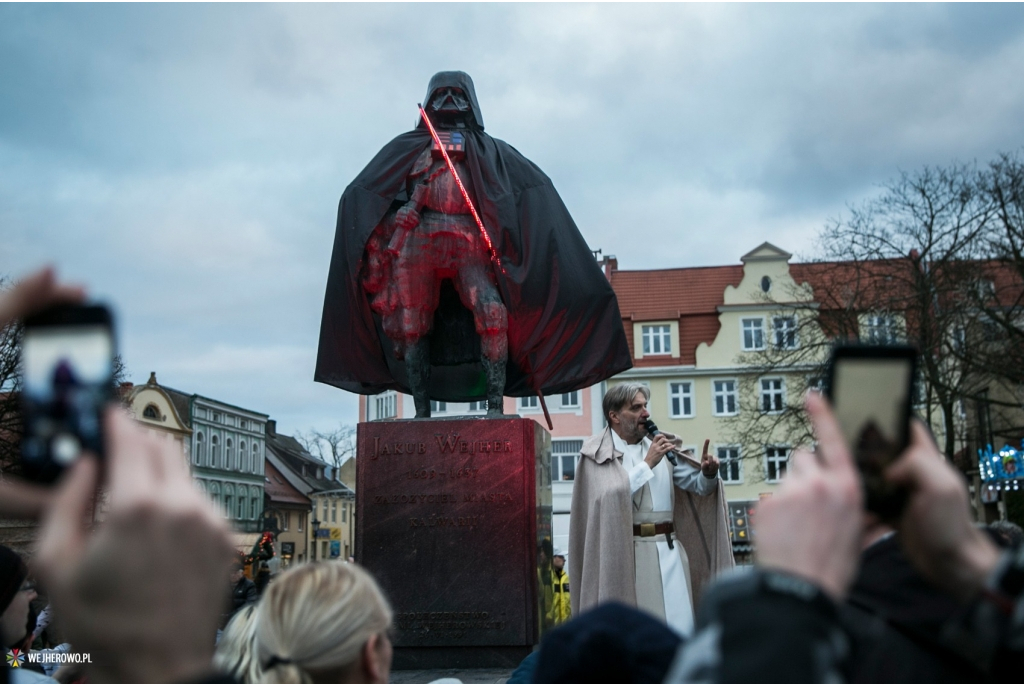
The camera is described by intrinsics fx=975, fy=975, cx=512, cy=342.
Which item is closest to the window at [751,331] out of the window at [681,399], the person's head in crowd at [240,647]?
the window at [681,399]

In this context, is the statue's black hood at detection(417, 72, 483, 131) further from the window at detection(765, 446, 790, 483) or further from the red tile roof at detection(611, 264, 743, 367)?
the red tile roof at detection(611, 264, 743, 367)

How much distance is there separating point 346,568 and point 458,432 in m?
4.32

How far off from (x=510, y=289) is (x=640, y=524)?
1.87 metres

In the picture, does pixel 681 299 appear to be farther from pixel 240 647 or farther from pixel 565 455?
pixel 240 647

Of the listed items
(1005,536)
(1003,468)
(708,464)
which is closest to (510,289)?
(708,464)

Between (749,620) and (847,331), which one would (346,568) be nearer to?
(749,620)

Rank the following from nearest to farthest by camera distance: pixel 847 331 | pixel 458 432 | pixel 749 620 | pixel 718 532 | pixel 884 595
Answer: pixel 749 620, pixel 884 595, pixel 718 532, pixel 458 432, pixel 847 331

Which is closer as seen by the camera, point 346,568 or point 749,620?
point 749,620

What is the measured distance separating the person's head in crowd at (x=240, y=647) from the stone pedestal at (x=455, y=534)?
344 cm

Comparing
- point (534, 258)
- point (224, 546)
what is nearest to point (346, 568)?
Result: point (224, 546)

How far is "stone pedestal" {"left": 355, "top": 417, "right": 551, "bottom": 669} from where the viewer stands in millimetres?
5797

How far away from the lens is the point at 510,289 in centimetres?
658

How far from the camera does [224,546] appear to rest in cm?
105

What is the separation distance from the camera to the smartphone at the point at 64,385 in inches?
42.7
